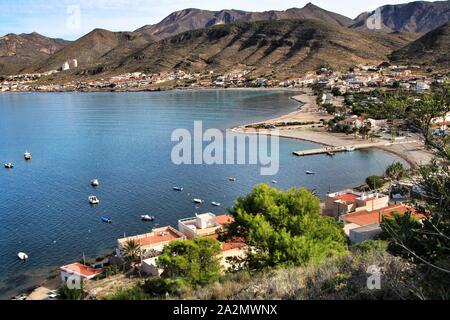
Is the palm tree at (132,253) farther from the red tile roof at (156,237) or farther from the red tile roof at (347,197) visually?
the red tile roof at (347,197)

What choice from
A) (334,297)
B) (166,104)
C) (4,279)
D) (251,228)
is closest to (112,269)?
(4,279)

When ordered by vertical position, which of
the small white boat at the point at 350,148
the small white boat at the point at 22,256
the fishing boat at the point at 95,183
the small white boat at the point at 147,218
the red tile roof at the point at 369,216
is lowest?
the small white boat at the point at 22,256

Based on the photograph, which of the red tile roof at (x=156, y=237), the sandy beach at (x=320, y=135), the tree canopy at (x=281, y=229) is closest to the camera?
the tree canopy at (x=281, y=229)

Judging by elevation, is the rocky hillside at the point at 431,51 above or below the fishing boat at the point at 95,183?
above

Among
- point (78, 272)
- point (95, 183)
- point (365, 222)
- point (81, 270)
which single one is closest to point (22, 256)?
point (81, 270)

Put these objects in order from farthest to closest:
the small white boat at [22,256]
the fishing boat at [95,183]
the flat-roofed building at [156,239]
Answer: the fishing boat at [95,183] → the small white boat at [22,256] → the flat-roofed building at [156,239]

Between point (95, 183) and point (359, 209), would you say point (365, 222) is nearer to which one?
point (359, 209)

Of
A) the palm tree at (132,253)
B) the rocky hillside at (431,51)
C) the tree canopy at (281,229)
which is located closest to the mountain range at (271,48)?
the rocky hillside at (431,51)

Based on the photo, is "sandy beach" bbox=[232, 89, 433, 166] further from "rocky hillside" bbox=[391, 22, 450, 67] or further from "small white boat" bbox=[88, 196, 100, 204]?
"rocky hillside" bbox=[391, 22, 450, 67]

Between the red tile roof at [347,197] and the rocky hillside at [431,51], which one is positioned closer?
the red tile roof at [347,197]
